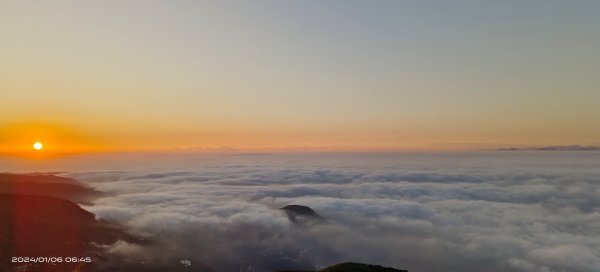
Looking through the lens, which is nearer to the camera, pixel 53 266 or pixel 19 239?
pixel 53 266

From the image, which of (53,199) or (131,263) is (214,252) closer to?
(131,263)

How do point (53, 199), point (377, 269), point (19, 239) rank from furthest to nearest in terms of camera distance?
1. point (53, 199)
2. point (19, 239)
3. point (377, 269)

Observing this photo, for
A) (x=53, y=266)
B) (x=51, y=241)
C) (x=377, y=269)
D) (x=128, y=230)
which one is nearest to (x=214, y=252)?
(x=128, y=230)

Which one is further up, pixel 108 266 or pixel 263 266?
pixel 108 266

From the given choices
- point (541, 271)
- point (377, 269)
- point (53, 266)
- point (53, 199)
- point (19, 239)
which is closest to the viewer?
point (377, 269)

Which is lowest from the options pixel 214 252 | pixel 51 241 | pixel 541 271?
pixel 541 271

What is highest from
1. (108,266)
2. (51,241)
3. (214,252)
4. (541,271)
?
(51,241)

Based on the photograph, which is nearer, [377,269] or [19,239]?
[377,269]

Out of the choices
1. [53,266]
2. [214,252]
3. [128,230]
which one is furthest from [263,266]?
[53,266]

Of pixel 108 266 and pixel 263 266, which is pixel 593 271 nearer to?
pixel 263 266
